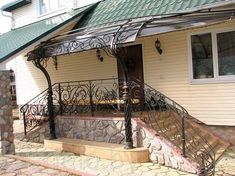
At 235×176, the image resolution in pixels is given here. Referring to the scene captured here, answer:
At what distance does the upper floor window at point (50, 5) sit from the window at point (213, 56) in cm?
634

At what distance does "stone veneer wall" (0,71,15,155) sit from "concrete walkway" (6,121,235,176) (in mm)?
383

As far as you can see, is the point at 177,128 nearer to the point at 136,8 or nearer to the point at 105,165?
the point at 105,165

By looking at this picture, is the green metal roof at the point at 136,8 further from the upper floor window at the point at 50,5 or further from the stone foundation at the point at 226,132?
the stone foundation at the point at 226,132

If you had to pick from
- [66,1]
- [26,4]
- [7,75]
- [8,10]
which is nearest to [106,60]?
[66,1]

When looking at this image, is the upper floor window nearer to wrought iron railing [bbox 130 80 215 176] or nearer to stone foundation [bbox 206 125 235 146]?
wrought iron railing [bbox 130 80 215 176]

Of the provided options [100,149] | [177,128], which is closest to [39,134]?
[100,149]

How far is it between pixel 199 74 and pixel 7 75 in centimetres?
541

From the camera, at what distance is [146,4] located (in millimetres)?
9938

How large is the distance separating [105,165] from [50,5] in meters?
8.92

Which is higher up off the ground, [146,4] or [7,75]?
[146,4]

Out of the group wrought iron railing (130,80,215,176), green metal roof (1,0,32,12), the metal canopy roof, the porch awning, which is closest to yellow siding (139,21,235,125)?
wrought iron railing (130,80,215,176)

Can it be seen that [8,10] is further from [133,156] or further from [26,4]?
[133,156]

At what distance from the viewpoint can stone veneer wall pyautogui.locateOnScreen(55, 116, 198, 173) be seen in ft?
23.7

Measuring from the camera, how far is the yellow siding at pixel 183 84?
9.24m
